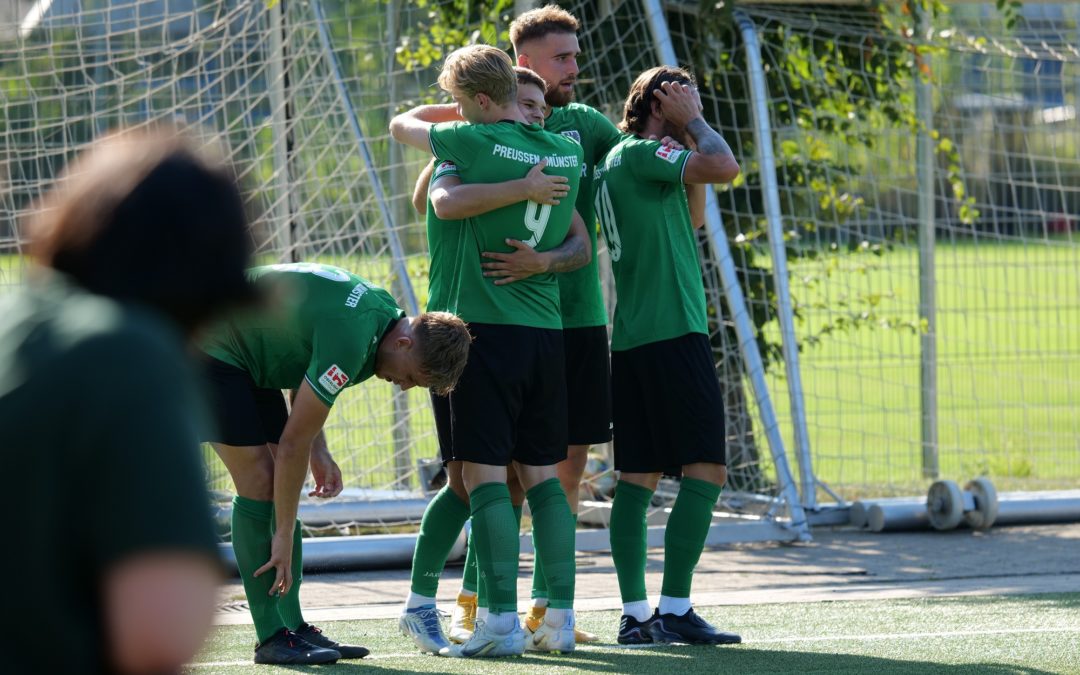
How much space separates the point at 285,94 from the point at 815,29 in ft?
10.4

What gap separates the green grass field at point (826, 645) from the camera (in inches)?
172

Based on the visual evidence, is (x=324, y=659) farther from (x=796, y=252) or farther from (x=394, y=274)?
(x=796, y=252)

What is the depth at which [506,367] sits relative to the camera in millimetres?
4559

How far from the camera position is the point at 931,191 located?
900 centimetres

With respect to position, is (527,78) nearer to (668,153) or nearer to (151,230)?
(668,153)

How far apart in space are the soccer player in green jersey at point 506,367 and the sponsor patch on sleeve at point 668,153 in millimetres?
304

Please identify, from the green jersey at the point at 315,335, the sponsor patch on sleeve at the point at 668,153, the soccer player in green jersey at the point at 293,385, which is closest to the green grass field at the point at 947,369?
the sponsor patch on sleeve at the point at 668,153

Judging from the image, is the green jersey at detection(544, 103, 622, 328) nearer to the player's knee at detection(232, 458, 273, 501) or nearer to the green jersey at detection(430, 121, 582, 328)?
the green jersey at detection(430, 121, 582, 328)

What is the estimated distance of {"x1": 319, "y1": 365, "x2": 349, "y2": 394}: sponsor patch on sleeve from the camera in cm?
400

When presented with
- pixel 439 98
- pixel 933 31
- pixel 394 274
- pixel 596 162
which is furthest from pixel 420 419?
pixel 933 31

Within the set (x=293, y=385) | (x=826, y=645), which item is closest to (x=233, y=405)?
(x=293, y=385)

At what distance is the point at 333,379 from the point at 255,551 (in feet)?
2.58

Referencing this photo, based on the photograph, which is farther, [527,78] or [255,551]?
[527,78]

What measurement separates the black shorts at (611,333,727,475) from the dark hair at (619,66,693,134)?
2.61ft
